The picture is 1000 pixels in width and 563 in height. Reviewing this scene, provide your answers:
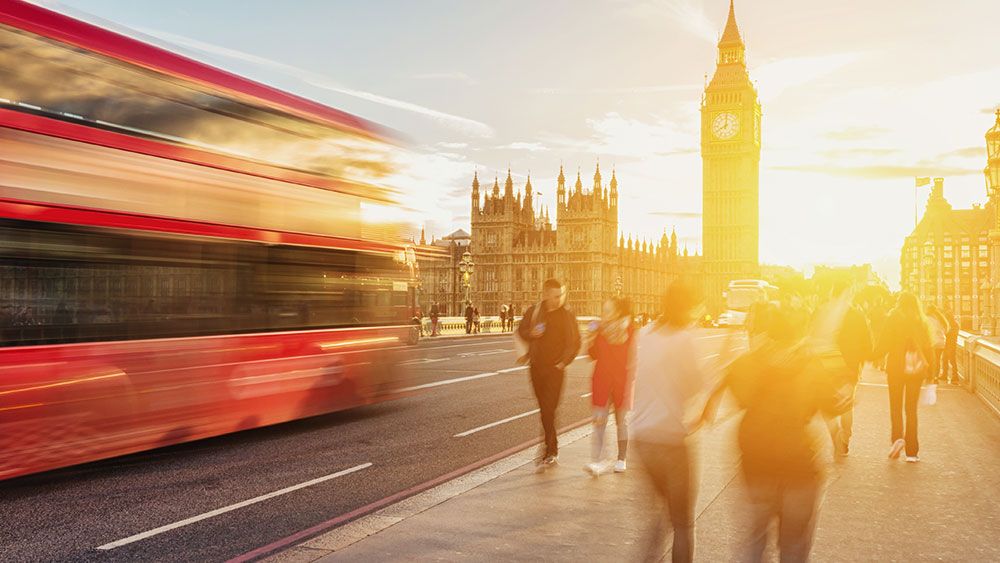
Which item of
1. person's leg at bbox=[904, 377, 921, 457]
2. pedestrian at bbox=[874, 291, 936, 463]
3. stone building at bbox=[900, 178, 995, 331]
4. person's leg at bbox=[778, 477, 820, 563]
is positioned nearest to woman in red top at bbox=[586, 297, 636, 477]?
pedestrian at bbox=[874, 291, 936, 463]

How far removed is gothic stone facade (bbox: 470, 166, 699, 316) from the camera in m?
101

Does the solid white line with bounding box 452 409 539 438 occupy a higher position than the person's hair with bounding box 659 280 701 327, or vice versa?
the person's hair with bounding box 659 280 701 327

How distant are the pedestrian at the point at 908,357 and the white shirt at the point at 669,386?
510 cm

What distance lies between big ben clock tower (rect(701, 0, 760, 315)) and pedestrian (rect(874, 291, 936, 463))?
111 m

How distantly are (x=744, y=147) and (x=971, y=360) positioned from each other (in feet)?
342

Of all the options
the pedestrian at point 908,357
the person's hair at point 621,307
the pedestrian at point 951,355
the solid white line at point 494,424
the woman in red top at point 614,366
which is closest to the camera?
the woman in red top at point 614,366

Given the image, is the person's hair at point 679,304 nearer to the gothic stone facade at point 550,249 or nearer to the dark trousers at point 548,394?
the dark trousers at point 548,394

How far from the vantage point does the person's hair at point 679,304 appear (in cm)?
451

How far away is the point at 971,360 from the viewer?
1752cm

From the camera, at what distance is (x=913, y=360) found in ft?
28.4

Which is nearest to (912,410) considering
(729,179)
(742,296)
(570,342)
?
(570,342)

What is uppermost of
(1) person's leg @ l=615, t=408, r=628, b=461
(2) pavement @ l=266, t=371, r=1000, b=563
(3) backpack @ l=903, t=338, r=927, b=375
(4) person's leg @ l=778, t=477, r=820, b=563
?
(3) backpack @ l=903, t=338, r=927, b=375

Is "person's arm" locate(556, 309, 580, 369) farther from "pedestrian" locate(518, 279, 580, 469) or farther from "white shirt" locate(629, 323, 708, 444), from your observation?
"white shirt" locate(629, 323, 708, 444)

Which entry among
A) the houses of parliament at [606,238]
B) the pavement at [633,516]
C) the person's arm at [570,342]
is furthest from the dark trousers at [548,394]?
the houses of parliament at [606,238]
